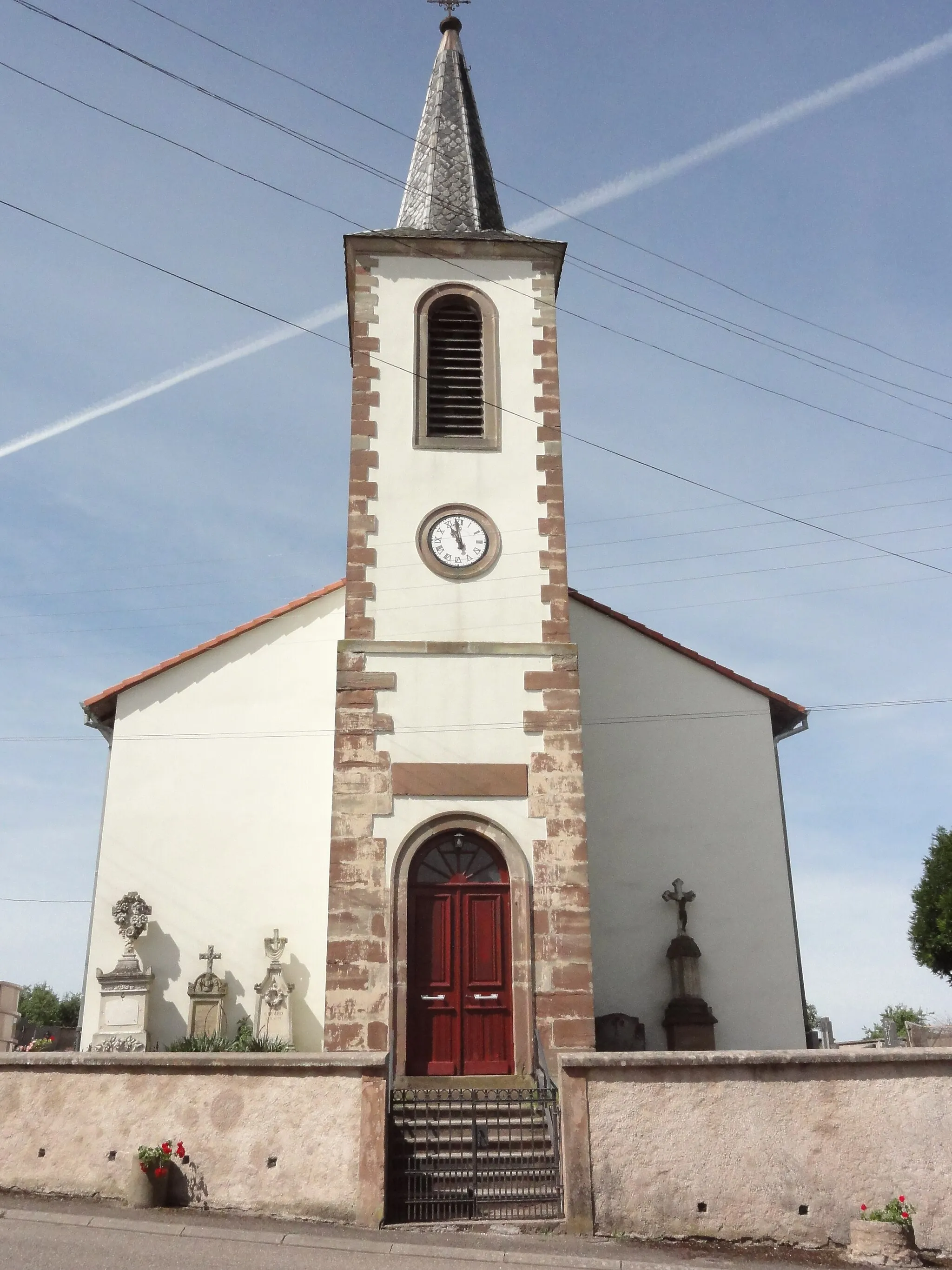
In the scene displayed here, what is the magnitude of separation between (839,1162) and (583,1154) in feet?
6.31

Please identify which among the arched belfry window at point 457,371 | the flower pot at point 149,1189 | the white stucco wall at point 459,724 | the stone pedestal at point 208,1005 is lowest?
the flower pot at point 149,1189

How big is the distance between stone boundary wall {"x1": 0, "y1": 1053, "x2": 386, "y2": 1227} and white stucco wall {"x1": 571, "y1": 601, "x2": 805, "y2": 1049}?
671cm

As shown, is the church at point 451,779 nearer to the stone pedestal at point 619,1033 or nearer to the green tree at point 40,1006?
the stone pedestal at point 619,1033

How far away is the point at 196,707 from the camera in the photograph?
1598cm

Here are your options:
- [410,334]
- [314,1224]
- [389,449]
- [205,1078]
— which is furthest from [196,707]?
[314,1224]

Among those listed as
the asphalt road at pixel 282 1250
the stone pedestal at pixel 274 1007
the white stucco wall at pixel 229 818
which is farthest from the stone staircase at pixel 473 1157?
the white stucco wall at pixel 229 818

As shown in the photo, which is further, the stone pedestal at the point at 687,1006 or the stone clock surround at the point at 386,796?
the stone pedestal at the point at 687,1006

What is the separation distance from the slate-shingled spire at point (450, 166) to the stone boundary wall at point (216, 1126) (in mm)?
11827

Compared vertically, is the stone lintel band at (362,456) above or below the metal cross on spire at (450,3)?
below

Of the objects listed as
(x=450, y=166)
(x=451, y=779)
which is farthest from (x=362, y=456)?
(x=450, y=166)

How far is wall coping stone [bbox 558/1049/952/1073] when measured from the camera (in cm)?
877

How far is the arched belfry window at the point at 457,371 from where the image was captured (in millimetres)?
15195

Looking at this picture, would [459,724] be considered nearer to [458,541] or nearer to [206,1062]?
[458,541]

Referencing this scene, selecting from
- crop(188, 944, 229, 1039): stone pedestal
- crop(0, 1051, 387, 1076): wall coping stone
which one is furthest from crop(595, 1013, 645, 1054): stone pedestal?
crop(0, 1051, 387, 1076): wall coping stone
